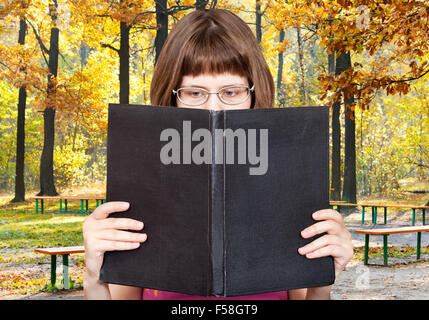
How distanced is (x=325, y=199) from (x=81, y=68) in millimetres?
10389

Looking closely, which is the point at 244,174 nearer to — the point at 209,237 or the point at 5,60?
the point at 209,237

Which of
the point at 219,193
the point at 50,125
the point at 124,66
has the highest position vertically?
the point at 124,66

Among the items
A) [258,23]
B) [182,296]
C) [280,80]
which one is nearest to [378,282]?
[182,296]

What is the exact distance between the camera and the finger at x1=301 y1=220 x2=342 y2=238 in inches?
Answer: 42.0

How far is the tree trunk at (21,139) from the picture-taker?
10034 mm

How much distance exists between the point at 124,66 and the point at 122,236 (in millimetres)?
8167

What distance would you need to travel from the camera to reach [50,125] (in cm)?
1022

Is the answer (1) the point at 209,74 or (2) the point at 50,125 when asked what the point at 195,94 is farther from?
(2) the point at 50,125

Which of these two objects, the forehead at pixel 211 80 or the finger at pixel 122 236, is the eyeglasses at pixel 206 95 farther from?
the finger at pixel 122 236

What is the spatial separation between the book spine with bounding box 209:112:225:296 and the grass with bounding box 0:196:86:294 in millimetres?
4317

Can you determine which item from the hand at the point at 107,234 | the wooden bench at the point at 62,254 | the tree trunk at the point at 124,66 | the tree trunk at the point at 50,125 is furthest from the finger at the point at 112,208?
the tree trunk at the point at 50,125

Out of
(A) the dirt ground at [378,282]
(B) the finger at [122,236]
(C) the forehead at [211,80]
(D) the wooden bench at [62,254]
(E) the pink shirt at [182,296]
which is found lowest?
(A) the dirt ground at [378,282]

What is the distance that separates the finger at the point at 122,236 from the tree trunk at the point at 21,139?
952 centimetres
